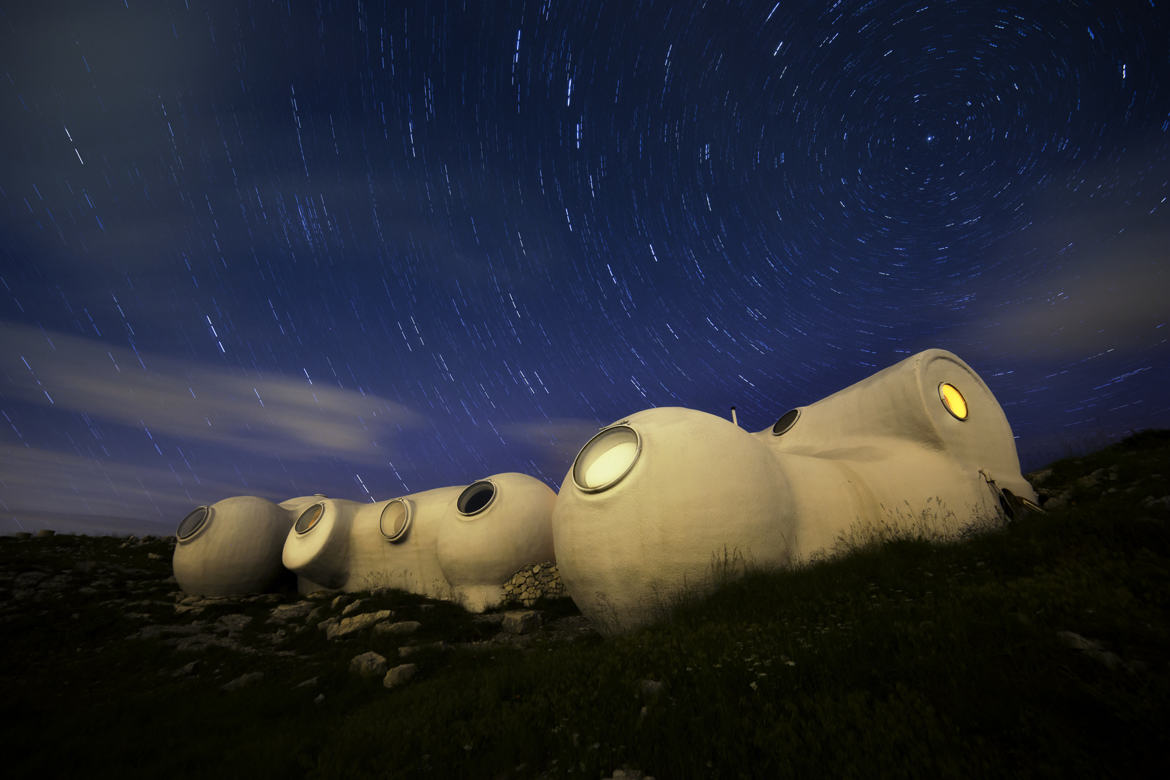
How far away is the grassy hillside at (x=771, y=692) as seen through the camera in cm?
285

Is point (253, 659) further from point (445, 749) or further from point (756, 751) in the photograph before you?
point (756, 751)

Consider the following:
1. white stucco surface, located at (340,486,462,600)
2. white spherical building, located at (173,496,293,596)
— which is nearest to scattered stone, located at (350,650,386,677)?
white stucco surface, located at (340,486,462,600)

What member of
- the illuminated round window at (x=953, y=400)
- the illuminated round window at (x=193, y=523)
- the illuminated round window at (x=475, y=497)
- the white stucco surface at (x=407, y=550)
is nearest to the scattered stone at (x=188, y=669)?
A: the white stucco surface at (x=407, y=550)

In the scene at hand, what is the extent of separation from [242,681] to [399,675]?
3.23 metres

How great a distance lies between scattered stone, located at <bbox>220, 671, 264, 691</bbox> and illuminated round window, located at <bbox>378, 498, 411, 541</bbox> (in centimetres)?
717

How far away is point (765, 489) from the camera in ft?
25.2

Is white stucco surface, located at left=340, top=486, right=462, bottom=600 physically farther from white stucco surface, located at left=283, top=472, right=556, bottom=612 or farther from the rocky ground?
the rocky ground

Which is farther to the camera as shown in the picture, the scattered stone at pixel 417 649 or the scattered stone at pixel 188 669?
the scattered stone at pixel 188 669

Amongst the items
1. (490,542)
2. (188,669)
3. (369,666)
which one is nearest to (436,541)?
(490,542)

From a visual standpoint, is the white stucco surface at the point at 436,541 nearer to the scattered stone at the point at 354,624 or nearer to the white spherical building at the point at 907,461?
the scattered stone at the point at 354,624

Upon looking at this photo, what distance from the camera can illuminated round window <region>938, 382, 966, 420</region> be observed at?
9.97 m

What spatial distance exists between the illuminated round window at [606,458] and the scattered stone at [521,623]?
15.6ft

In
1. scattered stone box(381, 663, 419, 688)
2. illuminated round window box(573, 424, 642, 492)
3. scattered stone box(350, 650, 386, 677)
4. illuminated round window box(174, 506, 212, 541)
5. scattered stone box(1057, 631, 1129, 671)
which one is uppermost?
illuminated round window box(174, 506, 212, 541)

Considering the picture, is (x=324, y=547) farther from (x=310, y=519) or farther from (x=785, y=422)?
(x=785, y=422)
